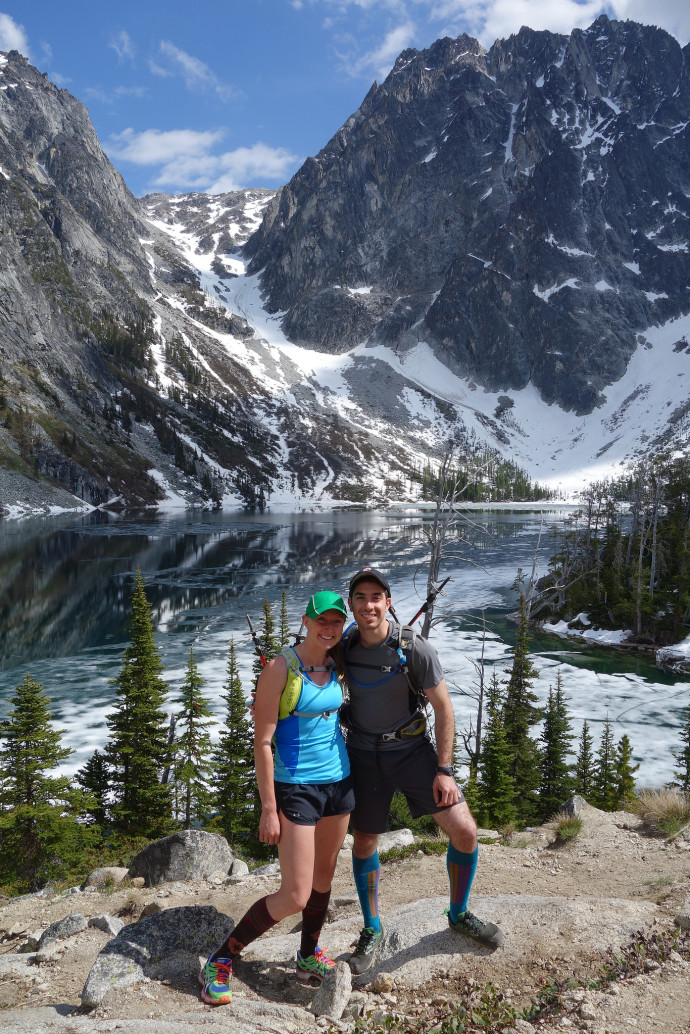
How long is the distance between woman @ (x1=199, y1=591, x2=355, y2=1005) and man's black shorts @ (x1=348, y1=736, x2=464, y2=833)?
0.17 meters

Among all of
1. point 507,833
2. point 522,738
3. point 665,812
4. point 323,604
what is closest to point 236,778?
point 522,738

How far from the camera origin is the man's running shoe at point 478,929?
5.11m

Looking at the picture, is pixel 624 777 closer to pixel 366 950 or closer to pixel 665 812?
pixel 665 812

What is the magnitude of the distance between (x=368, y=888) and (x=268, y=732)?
1884 mm

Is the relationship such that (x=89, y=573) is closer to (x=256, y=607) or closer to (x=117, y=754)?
(x=256, y=607)

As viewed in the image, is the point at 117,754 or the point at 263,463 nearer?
the point at 117,754

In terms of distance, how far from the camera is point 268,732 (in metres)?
4.68

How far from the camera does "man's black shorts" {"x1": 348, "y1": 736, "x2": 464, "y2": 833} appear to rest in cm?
511

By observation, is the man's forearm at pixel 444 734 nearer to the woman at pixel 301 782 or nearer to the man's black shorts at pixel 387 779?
the man's black shorts at pixel 387 779

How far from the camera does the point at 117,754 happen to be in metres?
18.3

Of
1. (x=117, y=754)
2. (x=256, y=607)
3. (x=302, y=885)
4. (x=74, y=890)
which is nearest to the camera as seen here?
(x=302, y=885)

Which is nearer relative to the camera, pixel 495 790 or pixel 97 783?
pixel 495 790

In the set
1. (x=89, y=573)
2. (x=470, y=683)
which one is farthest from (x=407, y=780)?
(x=89, y=573)

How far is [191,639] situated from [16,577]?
27.0 m
